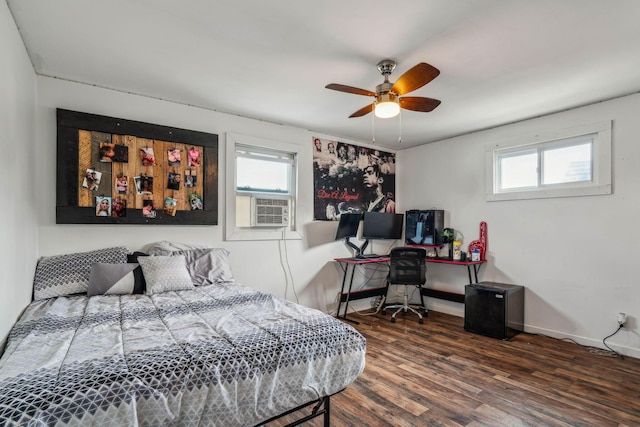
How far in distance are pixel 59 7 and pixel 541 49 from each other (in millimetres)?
3170

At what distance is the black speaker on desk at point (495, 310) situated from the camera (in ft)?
11.7

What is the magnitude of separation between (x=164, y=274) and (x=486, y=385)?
276 centimetres

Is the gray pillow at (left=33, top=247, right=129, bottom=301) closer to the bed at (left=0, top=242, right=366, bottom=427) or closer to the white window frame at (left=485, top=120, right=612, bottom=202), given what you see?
the bed at (left=0, top=242, right=366, bottom=427)

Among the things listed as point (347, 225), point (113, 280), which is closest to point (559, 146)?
point (347, 225)

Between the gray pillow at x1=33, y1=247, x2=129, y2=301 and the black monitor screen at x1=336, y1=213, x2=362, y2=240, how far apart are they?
2759 millimetres

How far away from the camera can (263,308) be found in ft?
7.23

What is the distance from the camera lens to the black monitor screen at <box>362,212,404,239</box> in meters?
4.78

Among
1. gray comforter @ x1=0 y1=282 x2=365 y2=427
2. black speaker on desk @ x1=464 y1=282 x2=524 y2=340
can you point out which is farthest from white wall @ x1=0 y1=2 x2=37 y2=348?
black speaker on desk @ x1=464 y1=282 x2=524 y2=340

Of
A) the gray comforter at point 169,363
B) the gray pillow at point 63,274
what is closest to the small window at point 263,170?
the gray pillow at point 63,274

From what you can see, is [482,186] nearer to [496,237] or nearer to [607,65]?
[496,237]

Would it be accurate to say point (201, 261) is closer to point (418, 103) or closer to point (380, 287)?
point (418, 103)

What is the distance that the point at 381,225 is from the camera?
16.0 ft

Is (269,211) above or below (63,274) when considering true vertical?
above

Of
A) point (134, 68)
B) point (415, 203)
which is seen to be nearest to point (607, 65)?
point (415, 203)
